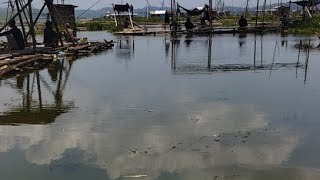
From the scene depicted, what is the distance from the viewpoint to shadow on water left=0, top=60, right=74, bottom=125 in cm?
939

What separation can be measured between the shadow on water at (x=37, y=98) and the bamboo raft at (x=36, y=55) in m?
0.45

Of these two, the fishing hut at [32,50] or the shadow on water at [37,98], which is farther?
the fishing hut at [32,50]

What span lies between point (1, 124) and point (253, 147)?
4.34 m

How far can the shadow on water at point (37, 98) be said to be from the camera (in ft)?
30.8

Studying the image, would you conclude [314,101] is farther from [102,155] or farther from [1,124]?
[1,124]

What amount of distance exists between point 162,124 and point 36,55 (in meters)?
10.4

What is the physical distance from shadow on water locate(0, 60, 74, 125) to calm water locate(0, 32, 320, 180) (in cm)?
2

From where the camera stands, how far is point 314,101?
34.6 feet

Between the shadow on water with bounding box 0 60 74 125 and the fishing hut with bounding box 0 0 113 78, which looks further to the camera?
the fishing hut with bounding box 0 0 113 78

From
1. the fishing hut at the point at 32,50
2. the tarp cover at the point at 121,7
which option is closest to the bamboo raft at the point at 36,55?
the fishing hut at the point at 32,50

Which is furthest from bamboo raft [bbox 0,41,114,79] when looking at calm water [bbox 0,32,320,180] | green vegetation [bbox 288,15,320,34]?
green vegetation [bbox 288,15,320,34]

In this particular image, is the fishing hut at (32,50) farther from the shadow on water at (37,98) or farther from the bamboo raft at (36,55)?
the shadow on water at (37,98)

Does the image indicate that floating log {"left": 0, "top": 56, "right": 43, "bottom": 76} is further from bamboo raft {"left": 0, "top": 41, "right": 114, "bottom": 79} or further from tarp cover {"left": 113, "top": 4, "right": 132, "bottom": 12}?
tarp cover {"left": 113, "top": 4, "right": 132, "bottom": 12}

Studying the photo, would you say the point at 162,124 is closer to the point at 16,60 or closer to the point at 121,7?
the point at 16,60
